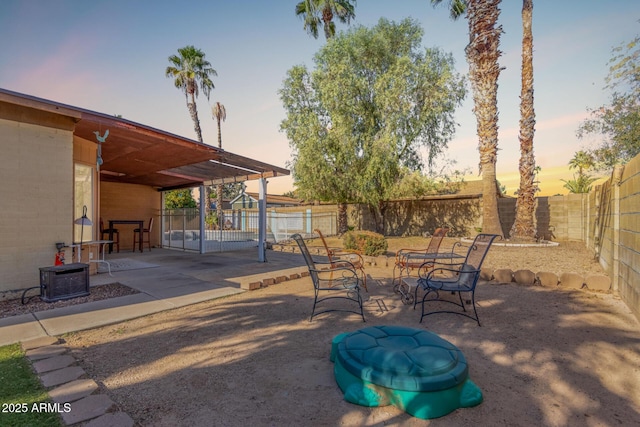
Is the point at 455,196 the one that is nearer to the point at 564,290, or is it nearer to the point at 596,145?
the point at 596,145

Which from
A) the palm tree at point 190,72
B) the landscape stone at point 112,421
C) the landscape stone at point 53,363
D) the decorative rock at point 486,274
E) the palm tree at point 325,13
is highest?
the palm tree at point 325,13

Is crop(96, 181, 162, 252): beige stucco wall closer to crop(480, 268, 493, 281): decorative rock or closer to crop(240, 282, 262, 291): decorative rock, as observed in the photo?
crop(240, 282, 262, 291): decorative rock

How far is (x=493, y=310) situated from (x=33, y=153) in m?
7.58

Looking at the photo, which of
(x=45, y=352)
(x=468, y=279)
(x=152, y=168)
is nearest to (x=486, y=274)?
(x=468, y=279)

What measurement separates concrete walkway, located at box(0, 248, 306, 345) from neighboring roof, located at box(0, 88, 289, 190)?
2761 mm

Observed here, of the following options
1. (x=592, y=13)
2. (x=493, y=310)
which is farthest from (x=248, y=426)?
(x=592, y=13)

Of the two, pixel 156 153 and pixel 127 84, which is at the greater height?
pixel 127 84

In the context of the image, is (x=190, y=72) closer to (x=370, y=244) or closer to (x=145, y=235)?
(x=145, y=235)

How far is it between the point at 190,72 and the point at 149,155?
670 inches

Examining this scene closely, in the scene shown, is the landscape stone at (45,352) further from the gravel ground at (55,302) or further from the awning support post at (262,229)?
the awning support post at (262,229)

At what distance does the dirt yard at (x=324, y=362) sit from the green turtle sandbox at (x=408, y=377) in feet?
0.24

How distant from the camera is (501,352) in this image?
3010 millimetres

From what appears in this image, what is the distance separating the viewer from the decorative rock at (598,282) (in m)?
5.12

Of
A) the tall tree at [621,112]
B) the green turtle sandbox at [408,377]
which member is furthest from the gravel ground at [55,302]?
the tall tree at [621,112]
